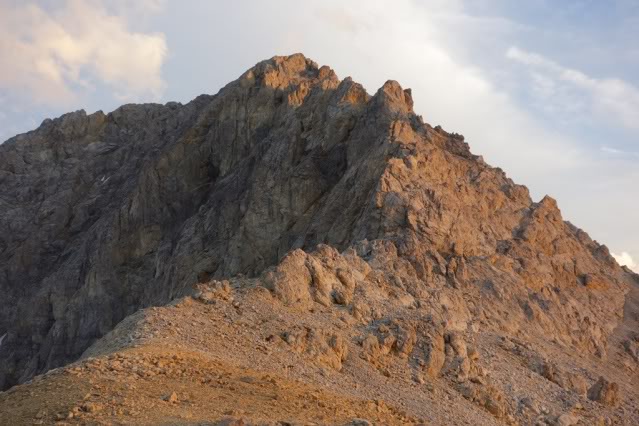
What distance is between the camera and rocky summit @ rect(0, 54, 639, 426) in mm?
19578

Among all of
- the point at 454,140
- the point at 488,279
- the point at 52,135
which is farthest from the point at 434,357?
the point at 52,135

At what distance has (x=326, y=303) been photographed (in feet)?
91.5

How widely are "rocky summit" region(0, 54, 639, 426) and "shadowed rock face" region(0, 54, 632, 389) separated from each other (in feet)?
0.51

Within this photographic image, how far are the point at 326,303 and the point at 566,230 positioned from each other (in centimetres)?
2703

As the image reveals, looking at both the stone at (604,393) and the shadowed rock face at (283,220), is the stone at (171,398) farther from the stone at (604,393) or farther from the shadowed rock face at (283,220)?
the stone at (604,393)

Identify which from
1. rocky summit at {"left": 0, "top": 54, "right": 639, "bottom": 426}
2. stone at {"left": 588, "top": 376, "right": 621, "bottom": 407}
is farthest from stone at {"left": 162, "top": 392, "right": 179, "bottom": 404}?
stone at {"left": 588, "top": 376, "right": 621, "bottom": 407}

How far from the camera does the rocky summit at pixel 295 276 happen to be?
1958 centimetres

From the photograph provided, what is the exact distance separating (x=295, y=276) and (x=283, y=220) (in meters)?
19.9

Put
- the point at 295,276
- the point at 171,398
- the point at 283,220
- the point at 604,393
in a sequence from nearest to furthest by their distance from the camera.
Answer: the point at 171,398 → the point at 295,276 → the point at 604,393 → the point at 283,220

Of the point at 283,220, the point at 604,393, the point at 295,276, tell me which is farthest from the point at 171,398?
the point at 283,220

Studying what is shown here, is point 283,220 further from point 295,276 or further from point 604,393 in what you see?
point 604,393

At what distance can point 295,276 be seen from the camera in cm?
2758

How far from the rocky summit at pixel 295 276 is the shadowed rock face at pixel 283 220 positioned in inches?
6.1

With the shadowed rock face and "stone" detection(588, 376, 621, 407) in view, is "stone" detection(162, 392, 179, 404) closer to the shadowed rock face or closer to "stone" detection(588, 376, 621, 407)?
the shadowed rock face
